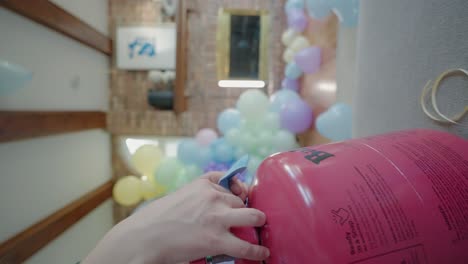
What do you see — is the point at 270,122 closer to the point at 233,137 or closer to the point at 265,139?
the point at 265,139

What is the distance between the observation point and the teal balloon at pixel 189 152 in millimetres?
2211

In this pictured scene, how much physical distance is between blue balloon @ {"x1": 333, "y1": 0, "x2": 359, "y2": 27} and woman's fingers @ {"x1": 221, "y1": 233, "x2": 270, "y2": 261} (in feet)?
4.76

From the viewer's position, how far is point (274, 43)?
2.73m

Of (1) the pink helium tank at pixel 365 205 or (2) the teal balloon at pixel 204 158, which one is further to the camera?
(2) the teal balloon at pixel 204 158

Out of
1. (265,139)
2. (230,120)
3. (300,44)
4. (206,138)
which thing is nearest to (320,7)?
(300,44)

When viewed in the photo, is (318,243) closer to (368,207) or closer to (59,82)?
(368,207)

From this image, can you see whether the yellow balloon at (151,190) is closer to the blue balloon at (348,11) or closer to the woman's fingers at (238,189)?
the blue balloon at (348,11)

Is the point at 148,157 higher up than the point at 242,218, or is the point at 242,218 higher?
the point at 242,218

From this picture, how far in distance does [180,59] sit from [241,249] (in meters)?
2.45

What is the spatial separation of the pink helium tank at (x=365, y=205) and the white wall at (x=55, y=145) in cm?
166

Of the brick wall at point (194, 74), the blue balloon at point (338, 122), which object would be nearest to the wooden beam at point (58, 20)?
the brick wall at point (194, 74)

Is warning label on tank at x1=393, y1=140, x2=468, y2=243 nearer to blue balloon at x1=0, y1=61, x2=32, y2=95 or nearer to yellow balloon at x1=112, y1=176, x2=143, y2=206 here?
blue balloon at x1=0, y1=61, x2=32, y2=95

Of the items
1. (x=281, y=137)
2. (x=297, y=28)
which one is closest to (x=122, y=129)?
(x=281, y=137)

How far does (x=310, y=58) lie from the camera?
2.04 meters
